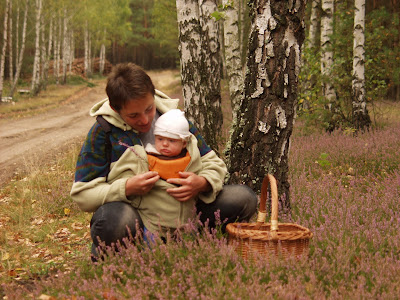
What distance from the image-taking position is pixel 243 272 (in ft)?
8.86

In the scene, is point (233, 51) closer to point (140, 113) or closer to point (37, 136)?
point (37, 136)

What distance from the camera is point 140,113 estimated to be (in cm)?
322

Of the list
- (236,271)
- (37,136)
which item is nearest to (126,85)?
(236,271)

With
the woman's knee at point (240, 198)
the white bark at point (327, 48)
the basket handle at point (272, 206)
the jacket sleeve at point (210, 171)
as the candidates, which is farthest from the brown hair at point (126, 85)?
the white bark at point (327, 48)

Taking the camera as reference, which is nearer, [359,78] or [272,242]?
[272,242]

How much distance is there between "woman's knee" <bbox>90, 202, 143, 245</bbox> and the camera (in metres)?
3.16

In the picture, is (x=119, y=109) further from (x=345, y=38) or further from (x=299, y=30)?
(x=345, y=38)

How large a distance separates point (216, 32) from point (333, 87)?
11.1 feet

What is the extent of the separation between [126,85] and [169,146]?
570mm

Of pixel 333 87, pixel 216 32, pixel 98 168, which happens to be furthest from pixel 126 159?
pixel 333 87

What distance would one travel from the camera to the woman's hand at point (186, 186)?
3207mm

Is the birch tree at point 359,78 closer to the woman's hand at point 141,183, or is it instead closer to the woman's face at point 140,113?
the woman's face at point 140,113

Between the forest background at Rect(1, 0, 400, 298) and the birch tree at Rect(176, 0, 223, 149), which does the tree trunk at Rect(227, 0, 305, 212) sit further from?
the birch tree at Rect(176, 0, 223, 149)

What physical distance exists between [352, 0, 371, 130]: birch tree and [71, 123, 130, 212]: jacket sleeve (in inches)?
305
